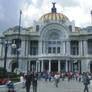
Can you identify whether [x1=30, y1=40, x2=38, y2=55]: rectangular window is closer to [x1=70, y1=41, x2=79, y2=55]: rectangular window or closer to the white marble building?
the white marble building

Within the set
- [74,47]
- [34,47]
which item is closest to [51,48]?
[34,47]

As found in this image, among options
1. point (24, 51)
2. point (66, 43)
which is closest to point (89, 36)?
point (66, 43)

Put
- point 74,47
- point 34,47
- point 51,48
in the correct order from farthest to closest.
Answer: point 34,47
point 74,47
point 51,48

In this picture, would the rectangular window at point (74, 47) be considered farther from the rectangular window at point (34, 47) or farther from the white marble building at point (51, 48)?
the rectangular window at point (34, 47)

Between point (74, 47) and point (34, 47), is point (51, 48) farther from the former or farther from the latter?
point (74, 47)

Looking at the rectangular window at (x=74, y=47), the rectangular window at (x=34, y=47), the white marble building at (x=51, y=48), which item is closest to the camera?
the white marble building at (x=51, y=48)

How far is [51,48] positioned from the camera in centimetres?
6366

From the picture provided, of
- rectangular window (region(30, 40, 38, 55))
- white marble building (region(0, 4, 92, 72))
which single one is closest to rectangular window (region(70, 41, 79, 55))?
white marble building (region(0, 4, 92, 72))

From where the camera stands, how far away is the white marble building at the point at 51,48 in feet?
196

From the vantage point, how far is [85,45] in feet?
201

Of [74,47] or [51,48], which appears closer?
[51,48]

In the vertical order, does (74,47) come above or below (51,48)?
above

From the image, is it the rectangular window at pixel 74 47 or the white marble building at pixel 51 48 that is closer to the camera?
the white marble building at pixel 51 48

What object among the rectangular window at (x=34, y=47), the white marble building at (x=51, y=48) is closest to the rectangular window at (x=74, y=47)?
the white marble building at (x=51, y=48)
